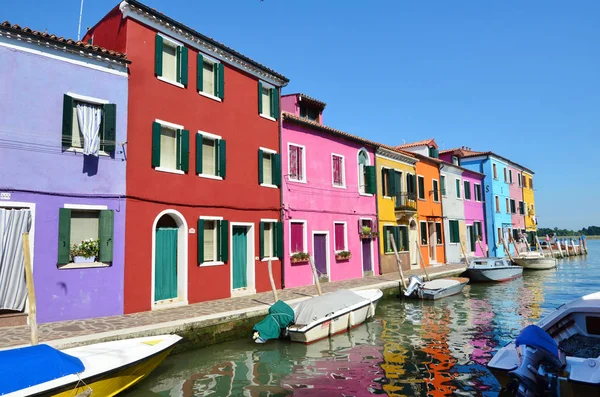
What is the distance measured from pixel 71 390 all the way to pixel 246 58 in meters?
11.5

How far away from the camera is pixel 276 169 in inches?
602

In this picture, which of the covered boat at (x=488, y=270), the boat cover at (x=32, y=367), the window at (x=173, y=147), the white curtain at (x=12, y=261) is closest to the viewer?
the boat cover at (x=32, y=367)

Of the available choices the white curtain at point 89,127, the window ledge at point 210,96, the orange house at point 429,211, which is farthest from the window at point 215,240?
the orange house at point 429,211

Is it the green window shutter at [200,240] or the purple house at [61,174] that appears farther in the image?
the green window shutter at [200,240]

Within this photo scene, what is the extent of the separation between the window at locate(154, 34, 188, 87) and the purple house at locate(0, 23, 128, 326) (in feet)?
4.34

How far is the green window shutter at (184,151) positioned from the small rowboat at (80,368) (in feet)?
18.6

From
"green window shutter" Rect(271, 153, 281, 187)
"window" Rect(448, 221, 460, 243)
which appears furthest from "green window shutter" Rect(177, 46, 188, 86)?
"window" Rect(448, 221, 460, 243)

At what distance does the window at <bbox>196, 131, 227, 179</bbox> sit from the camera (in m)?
12.9

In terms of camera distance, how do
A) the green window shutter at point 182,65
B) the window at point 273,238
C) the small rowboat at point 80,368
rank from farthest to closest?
the window at point 273,238 → the green window shutter at point 182,65 → the small rowboat at point 80,368

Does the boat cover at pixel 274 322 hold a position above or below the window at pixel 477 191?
below

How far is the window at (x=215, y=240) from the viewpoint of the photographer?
12578 mm

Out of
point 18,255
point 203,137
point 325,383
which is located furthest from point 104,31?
point 325,383

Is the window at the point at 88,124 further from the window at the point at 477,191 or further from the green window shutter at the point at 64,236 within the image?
the window at the point at 477,191

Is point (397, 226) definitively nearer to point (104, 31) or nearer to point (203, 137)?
point (203, 137)
